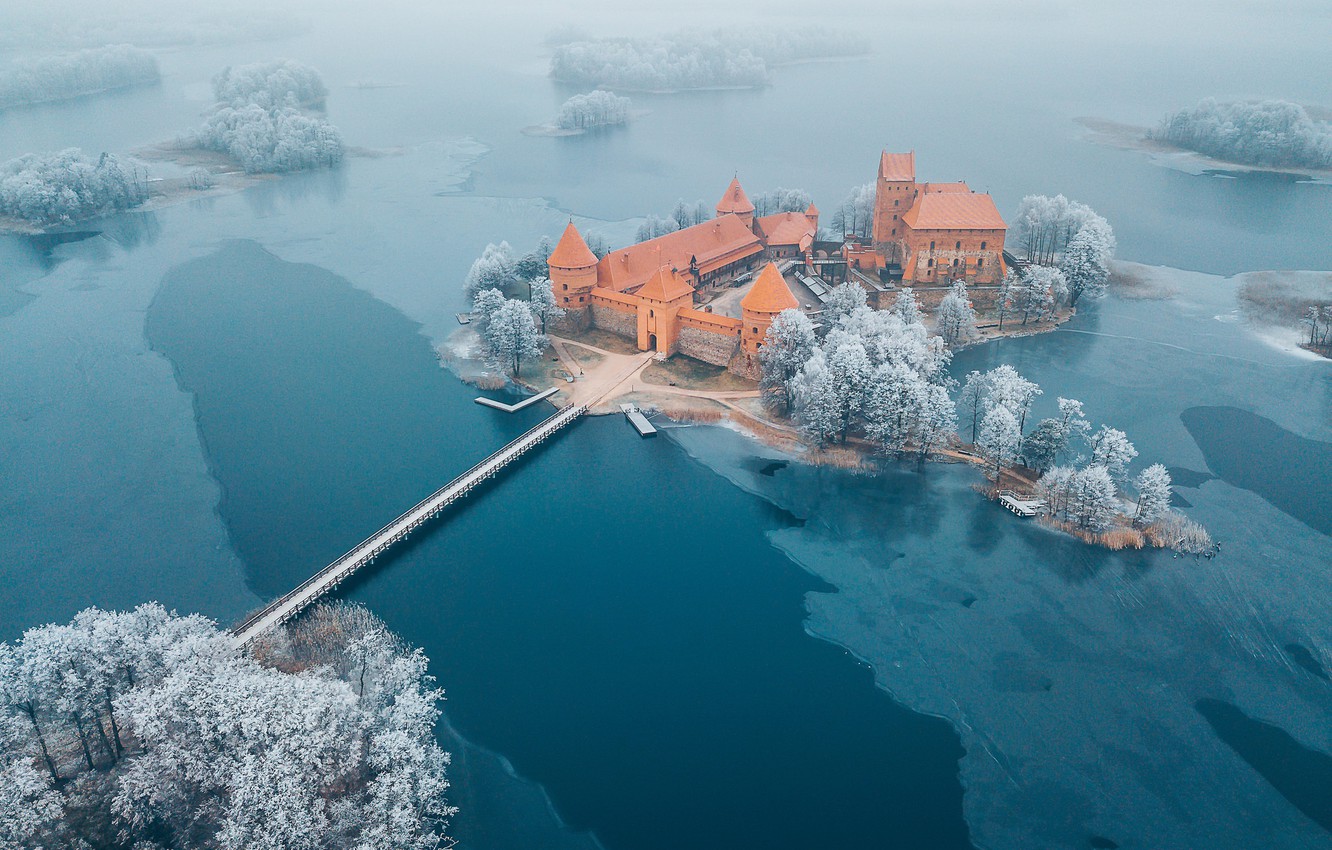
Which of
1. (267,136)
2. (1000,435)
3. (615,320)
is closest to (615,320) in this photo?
(615,320)

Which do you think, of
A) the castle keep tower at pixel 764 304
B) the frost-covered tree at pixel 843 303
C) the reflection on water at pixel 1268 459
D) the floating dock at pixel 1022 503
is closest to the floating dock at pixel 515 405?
the castle keep tower at pixel 764 304

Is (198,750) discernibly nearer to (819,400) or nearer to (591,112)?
(819,400)

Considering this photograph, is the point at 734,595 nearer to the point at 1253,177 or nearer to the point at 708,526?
the point at 708,526

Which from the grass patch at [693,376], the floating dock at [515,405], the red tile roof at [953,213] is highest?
the red tile roof at [953,213]

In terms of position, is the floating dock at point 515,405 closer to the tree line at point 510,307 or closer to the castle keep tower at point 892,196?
the tree line at point 510,307

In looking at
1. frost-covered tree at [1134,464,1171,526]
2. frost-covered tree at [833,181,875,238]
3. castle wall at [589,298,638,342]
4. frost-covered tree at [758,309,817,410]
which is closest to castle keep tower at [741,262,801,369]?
frost-covered tree at [758,309,817,410]

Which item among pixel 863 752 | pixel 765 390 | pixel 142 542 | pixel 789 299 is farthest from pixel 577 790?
pixel 789 299

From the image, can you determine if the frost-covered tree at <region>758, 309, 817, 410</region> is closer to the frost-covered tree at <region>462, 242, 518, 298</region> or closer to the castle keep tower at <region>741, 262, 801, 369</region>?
the castle keep tower at <region>741, 262, 801, 369</region>
